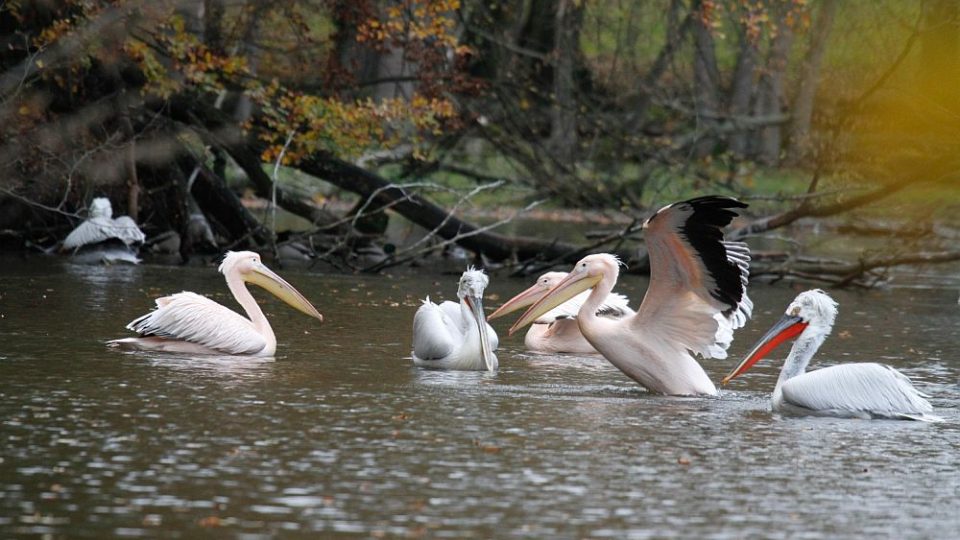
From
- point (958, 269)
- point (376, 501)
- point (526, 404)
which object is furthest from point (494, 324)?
point (958, 269)

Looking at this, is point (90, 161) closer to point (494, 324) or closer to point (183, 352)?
point (494, 324)

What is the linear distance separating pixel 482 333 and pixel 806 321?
193 centimetres

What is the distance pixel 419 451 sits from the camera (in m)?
6.73

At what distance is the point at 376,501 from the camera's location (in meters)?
5.74

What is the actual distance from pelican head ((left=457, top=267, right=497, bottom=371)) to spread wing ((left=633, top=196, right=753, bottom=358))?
949 mm

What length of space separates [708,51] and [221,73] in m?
15.6

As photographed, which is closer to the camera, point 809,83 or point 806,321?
point 806,321

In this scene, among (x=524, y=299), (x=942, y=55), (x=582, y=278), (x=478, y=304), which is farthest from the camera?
(x=942, y=55)

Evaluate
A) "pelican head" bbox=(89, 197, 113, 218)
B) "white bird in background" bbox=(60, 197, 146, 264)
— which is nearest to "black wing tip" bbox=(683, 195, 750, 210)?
"white bird in background" bbox=(60, 197, 146, 264)

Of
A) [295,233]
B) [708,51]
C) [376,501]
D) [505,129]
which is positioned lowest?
[376,501]

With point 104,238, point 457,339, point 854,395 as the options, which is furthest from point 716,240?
point 104,238

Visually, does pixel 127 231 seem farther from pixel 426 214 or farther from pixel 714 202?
pixel 714 202

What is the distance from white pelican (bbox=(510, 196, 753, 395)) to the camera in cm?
869

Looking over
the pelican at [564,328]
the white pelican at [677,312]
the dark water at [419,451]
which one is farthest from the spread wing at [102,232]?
the white pelican at [677,312]
